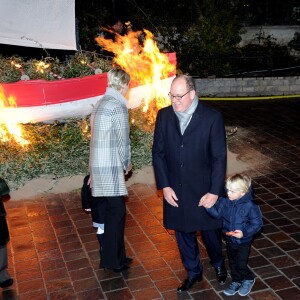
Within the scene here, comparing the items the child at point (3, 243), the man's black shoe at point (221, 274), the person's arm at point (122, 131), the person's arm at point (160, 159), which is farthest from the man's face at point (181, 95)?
the child at point (3, 243)

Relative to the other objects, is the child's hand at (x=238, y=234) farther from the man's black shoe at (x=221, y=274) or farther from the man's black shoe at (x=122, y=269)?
the man's black shoe at (x=122, y=269)

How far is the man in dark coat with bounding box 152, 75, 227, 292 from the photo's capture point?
397 centimetres

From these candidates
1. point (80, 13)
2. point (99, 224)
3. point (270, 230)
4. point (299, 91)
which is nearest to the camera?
point (99, 224)

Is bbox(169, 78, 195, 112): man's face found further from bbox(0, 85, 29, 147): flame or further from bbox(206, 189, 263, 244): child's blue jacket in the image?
bbox(0, 85, 29, 147): flame

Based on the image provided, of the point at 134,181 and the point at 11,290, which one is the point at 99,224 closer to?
the point at 11,290

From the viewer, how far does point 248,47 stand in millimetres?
15570

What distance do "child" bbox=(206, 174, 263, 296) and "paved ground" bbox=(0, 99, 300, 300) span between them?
521 millimetres

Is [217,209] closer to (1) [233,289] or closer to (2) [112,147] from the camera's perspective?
(1) [233,289]

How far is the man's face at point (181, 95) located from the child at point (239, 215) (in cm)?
76

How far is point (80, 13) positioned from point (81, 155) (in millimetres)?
8664

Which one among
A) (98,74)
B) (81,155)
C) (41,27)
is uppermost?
(41,27)

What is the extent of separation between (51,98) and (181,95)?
419 centimetres

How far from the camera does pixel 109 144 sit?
171 inches

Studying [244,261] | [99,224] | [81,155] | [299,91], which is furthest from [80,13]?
[244,261]
